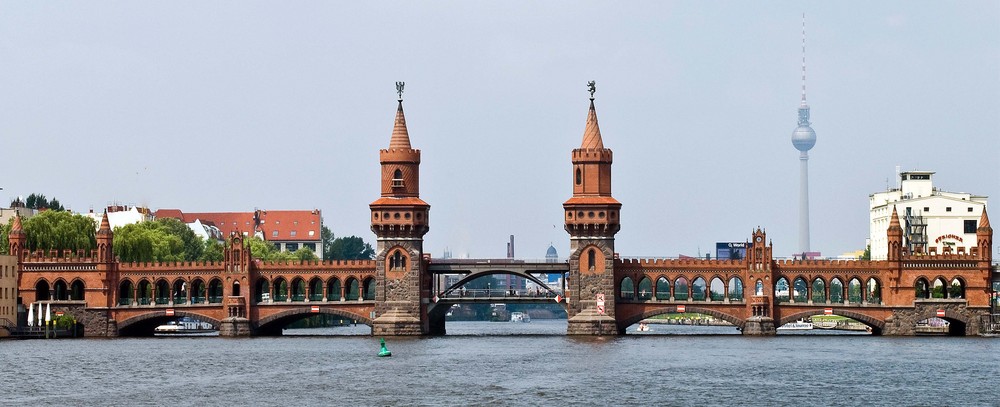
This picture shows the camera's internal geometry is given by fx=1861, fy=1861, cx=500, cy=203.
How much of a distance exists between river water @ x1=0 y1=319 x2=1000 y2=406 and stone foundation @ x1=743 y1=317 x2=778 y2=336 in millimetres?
2254

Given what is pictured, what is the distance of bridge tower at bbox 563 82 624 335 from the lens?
151 metres

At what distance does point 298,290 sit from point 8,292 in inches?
1106

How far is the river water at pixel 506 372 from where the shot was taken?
315 ft

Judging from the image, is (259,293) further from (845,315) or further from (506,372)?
(506,372)

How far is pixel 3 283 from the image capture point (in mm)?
151125

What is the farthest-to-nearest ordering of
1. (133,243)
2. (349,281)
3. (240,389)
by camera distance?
1. (133,243)
2. (349,281)
3. (240,389)

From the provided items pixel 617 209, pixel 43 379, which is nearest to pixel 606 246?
pixel 617 209

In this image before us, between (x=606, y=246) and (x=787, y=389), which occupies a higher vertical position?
(x=606, y=246)

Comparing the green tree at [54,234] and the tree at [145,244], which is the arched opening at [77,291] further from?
the tree at [145,244]

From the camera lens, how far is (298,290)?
558 feet

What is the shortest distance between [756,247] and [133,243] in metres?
57.6

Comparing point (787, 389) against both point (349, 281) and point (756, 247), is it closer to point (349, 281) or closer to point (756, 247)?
point (756, 247)

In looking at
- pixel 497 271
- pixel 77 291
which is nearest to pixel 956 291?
pixel 497 271

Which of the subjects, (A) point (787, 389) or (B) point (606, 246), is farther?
(B) point (606, 246)
